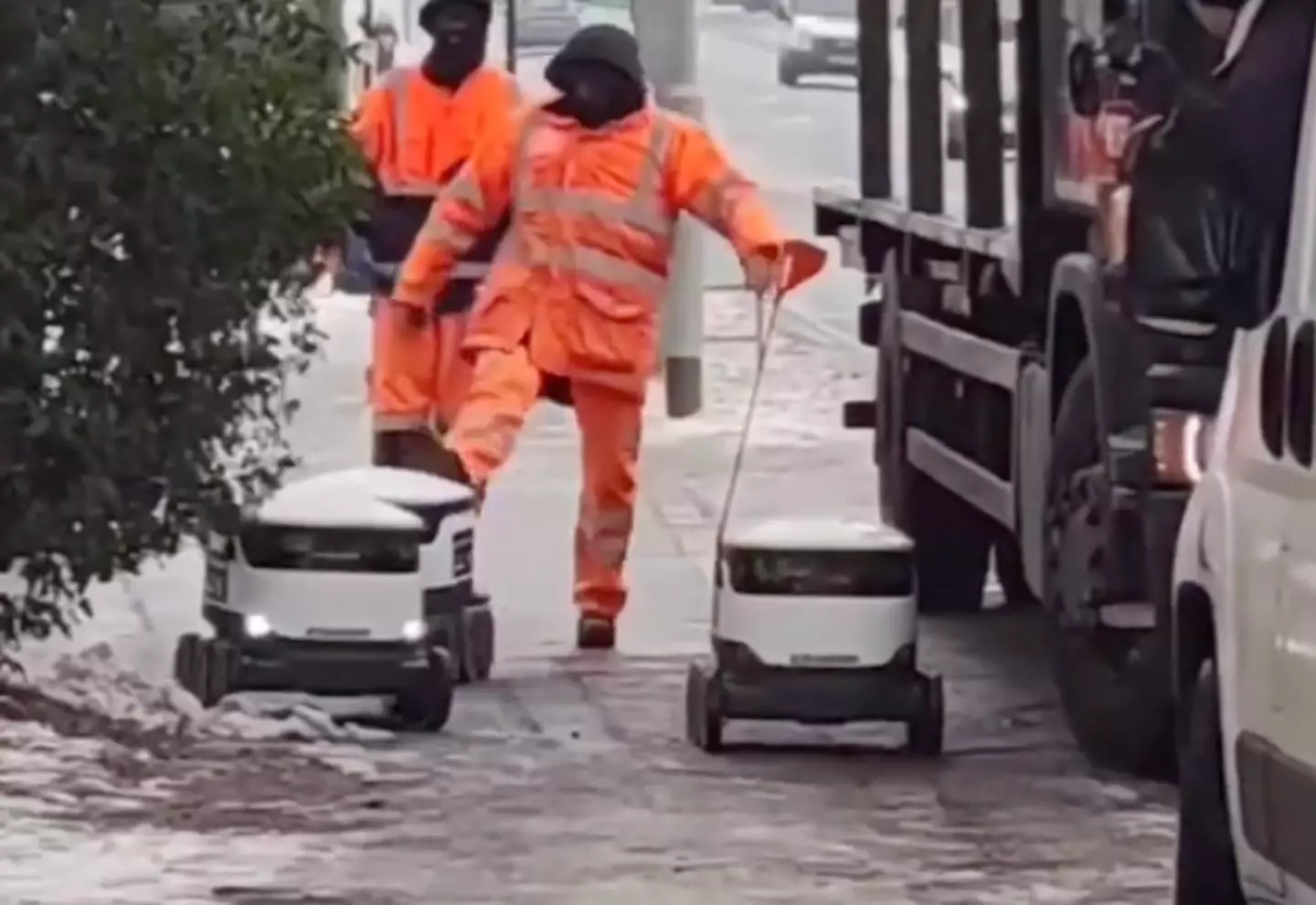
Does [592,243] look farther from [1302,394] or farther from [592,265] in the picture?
[1302,394]

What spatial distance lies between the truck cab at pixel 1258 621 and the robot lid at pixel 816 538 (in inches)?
106

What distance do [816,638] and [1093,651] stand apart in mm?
686

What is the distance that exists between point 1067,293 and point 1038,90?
71 cm

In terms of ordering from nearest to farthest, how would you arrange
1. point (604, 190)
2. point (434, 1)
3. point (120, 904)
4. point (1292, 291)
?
point (1292, 291)
point (120, 904)
point (604, 190)
point (434, 1)

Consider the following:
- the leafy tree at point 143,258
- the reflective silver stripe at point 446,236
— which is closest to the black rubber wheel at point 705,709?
the leafy tree at point 143,258

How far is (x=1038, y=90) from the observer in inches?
400

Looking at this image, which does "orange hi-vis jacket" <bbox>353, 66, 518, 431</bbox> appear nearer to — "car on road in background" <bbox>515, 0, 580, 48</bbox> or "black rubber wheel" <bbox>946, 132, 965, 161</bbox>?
"black rubber wheel" <bbox>946, 132, 965, 161</bbox>

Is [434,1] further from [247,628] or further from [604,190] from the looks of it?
[247,628]

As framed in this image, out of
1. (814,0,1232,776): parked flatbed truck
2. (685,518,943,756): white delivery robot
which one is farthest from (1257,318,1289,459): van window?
(685,518,943,756): white delivery robot

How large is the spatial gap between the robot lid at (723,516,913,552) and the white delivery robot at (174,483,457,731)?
83cm

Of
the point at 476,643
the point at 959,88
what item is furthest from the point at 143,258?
the point at 959,88

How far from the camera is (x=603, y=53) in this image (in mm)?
11359

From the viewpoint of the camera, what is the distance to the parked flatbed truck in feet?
29.1

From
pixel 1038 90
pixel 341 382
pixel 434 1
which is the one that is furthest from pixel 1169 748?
pixel 341 382
